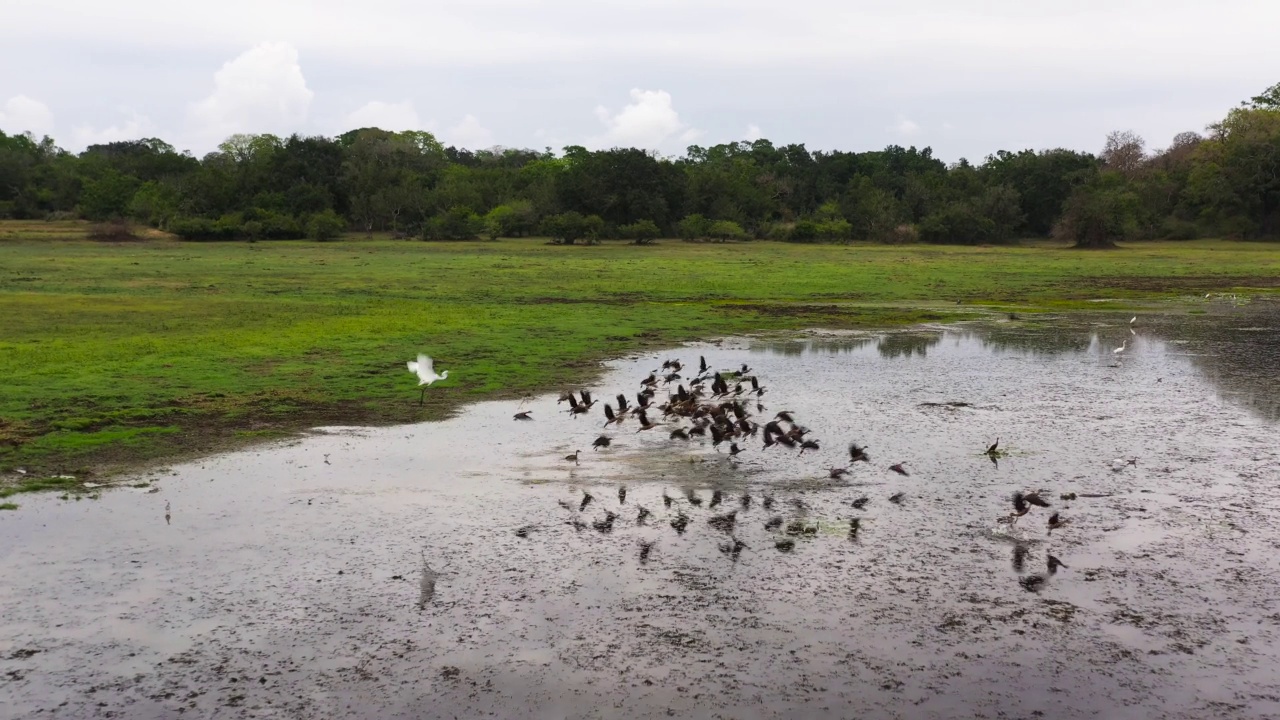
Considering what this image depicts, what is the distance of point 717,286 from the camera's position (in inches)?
1089

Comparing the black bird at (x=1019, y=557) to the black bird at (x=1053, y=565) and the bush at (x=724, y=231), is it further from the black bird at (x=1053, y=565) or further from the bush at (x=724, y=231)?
the bush at (x=724, y=231)

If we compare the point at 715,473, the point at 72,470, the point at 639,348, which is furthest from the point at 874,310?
the point at 72,470

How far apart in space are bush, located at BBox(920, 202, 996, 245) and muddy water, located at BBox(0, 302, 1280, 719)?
4709 cm

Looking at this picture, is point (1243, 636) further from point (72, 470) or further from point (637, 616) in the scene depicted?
point (72, 470)

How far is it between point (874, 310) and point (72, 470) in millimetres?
16923

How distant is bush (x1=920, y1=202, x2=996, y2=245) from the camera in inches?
2207

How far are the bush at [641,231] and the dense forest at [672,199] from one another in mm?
78

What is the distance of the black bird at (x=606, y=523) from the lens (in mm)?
7266

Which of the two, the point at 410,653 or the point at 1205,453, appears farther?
the point at 1205,453

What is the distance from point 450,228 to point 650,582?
47422 mm

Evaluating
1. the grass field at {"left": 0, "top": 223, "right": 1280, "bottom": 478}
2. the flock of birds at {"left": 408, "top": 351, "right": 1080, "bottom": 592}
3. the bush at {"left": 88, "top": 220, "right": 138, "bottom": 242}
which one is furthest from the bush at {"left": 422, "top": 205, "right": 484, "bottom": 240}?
the flock of birds at {"left": 408, "top": 351, "right": 1080, "bottom": 592}

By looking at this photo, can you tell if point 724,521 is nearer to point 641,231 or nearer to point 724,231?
point 641,231

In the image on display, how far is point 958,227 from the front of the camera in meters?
56.4

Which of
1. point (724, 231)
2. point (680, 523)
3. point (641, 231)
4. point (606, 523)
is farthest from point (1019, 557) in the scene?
point (724, 231)
